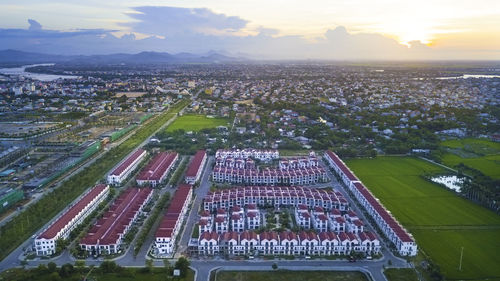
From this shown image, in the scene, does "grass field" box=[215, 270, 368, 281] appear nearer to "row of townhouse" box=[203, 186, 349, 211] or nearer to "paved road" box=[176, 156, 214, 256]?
"paved road" box=[176, 156, 214, 256]

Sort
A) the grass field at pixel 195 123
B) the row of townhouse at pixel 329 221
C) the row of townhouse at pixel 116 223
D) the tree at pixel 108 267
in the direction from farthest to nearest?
1. the grass field at pixel 195 123
2. the row of townhouse at pixel 329 221
3. the row of townhouse at pixel 116 223
4. the tree at pixel 108 267

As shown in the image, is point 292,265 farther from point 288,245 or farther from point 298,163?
point 298,163

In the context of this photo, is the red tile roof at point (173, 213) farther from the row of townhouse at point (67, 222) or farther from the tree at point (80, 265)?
the row of townhouse at point (67, 222)

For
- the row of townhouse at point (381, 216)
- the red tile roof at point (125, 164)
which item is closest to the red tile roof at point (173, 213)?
the red tile roof at point (125, 164)

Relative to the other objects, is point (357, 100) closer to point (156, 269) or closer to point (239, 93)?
point (239, 93)

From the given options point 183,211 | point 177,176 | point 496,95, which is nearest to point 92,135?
point 177,176

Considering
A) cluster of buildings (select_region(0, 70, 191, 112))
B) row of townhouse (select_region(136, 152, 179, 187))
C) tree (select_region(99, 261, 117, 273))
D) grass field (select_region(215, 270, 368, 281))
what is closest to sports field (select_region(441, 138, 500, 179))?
grass field (select_region(215, 270, 368, 281))

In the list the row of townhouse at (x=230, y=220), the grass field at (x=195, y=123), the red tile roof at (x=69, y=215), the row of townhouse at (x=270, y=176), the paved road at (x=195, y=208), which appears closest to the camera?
the red tile roof at (x=69, y=215)
